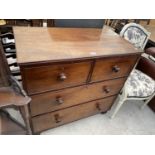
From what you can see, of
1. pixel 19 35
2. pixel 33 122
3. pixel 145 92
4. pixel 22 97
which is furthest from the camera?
pixel 145 92

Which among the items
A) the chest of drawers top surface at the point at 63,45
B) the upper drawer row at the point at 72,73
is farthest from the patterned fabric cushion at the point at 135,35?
the upper drawer row at the point at 72,73

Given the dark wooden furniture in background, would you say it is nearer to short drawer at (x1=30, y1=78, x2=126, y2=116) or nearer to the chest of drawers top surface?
short drawer at (x1=30, y1=78, x2=126, y2=116)

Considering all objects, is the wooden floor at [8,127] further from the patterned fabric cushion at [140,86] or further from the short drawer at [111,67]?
the patterned fabric cushion at [140,86]

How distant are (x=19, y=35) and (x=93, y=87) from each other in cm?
70

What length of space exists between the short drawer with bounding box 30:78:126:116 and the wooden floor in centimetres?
17

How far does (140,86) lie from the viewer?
1.51m

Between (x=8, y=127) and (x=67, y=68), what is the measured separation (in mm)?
672

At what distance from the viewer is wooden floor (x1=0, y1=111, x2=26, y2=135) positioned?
104 cm

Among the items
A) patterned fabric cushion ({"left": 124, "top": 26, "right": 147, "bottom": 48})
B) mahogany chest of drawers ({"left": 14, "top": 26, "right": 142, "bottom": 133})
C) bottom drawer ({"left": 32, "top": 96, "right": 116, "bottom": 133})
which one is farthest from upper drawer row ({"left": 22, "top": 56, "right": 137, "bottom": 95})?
patterned fabric cushion ({"left": 124, "top": 26, "right": 147, "bottom": 48})

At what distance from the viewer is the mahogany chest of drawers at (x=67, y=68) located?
846 millimetres

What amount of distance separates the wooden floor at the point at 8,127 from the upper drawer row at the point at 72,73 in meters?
0.38

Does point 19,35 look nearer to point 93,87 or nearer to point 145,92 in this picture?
point 93,87
